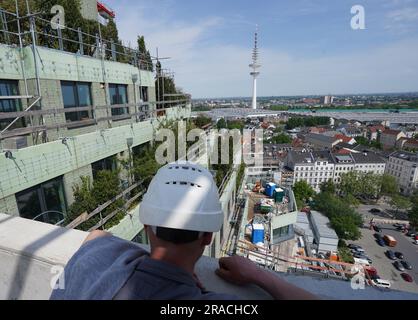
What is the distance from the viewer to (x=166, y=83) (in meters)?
19.9

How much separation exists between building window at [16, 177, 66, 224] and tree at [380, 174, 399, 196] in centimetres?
6213

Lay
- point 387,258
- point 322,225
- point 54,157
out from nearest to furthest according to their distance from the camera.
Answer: point 54,157 < point 387,258 < point 322,225

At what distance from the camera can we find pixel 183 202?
124 centimetres

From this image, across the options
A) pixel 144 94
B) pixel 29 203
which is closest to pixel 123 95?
pixel 144 94

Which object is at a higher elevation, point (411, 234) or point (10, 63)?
point (10, 63)

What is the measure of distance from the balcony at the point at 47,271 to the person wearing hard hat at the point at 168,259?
0.30 feet

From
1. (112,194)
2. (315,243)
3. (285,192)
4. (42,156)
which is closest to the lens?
(42,156)

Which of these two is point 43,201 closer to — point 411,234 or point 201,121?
point 201,121

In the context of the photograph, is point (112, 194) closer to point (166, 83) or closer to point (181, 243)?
point (181, 243)

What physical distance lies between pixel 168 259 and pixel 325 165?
6315 cm

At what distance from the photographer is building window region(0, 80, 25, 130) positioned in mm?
6789

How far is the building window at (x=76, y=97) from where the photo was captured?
870 cm
